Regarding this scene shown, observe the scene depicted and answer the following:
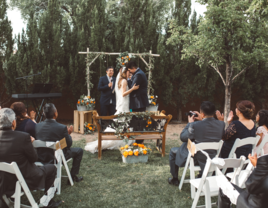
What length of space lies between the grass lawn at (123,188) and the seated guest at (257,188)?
1205 mm

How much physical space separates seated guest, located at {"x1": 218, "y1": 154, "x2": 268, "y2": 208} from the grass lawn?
1205mm

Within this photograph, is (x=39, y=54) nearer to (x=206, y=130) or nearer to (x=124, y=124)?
(x=124, y=124)

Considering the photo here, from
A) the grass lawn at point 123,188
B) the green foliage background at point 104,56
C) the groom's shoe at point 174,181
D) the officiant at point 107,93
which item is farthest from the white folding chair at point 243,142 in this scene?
the green foliage background at point 104,56

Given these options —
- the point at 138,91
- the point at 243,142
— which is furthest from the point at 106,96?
the point at 243,142

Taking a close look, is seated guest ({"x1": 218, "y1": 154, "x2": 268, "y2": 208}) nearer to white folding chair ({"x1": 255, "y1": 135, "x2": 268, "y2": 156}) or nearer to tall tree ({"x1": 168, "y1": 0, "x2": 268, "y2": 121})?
white folding chair ({"x1": 255, "y1": 135, "x2": 268, "y2": 156})

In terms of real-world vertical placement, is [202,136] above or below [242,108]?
below

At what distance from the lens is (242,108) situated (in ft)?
9.46

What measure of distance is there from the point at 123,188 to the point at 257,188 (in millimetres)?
2085

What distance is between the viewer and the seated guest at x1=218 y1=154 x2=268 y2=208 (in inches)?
59.1

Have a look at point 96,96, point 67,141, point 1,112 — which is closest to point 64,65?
point 96,96

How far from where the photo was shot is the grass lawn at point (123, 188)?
287 cm

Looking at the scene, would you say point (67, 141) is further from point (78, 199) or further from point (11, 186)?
point (11, 186)

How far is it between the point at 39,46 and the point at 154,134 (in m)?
5.20

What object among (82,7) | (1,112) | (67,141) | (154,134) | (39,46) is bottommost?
(154,134)
